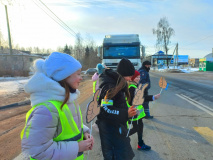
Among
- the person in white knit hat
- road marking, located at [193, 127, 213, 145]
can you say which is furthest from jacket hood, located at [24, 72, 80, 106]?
road marking, located at [193, 127, 213, 145]

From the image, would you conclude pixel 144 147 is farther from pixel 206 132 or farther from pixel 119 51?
pixel 119 51

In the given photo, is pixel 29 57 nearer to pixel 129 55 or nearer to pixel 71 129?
pixel 129 55

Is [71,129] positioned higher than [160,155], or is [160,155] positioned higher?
[71,129]

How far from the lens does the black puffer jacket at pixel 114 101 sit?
6.68 feet

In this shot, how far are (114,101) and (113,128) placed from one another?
380 millimetres

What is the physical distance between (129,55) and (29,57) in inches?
1911

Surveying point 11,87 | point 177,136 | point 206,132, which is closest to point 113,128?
point 177,136

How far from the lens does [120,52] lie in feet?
38.9

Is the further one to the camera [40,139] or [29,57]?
[29,57]

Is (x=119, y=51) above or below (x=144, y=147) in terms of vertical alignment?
above

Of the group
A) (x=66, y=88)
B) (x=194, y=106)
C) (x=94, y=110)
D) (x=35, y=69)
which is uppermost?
(x=35, y=69)

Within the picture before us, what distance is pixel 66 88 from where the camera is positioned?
1457mm

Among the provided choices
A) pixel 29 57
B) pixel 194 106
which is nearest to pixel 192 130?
pixel 194 106

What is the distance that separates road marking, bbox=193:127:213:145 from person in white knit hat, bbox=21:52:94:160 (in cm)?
363
